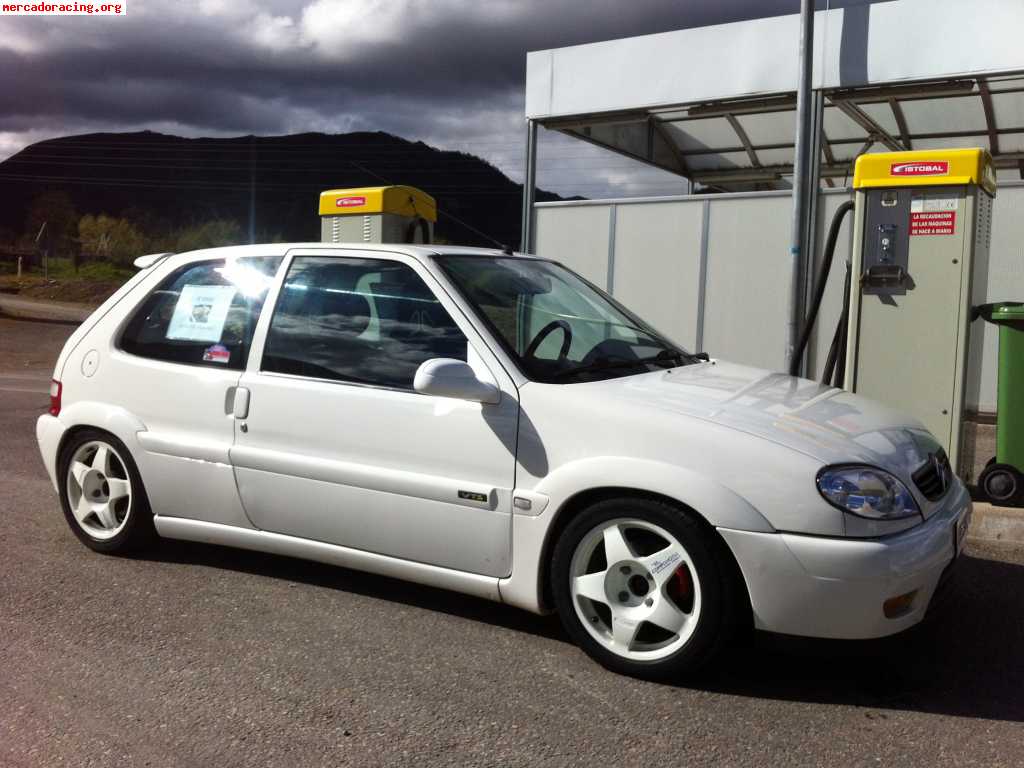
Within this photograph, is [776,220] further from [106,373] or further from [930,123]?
[106,373]

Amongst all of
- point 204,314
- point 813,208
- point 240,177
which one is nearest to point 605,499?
point 204,314

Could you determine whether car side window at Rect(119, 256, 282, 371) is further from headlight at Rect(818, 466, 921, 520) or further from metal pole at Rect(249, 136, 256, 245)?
metal pole at Rect(249, 136, 256, 245)

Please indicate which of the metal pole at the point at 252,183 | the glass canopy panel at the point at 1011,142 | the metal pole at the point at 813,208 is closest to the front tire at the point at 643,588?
the metal pole at the point at 813,208

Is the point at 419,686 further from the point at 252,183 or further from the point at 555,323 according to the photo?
the point at 252,183

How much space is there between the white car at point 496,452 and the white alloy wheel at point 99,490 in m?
0.01

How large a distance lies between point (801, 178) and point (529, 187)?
3.38 meters

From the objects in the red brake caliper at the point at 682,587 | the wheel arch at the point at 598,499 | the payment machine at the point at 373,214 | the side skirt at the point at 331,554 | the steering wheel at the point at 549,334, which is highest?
the payment machine at the point at 373,214

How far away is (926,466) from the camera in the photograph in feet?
11.6

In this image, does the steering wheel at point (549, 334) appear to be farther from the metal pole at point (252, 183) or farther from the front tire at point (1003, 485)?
the metal pole at point (252, 183)

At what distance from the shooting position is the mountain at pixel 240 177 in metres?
128

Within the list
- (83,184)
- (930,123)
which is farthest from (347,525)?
(83,184)

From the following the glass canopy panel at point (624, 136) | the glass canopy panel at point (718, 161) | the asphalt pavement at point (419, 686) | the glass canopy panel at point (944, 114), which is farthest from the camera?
the glass canopy panel at point (718, 161)

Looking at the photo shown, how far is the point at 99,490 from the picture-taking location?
15.5ft

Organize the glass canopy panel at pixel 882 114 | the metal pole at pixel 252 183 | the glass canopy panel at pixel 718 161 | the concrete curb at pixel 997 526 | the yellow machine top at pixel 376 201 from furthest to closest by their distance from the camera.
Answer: the metal pole at pixel 252 183 < the glass canopy panel at pixel 718 161 < the glass canopy panel at pixel 882 114 < the yellow machine top at pixel 376 201 < the concrete curb at pixel 997 526
